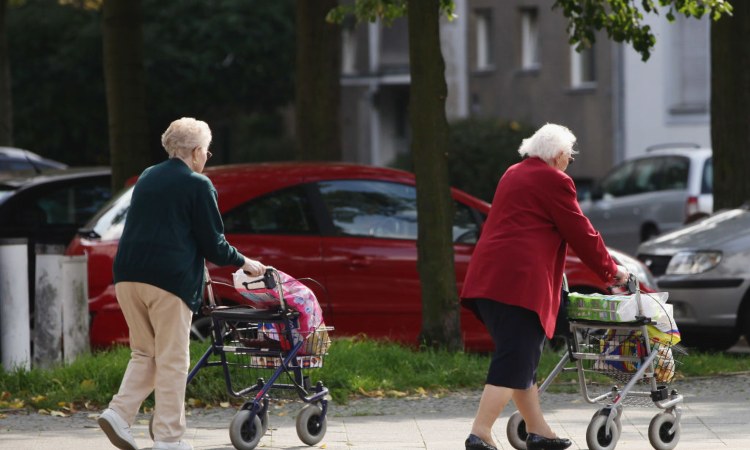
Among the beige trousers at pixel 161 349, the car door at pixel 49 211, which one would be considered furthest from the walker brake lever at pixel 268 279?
the car door at pixel 49 211

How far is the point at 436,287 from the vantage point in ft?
36.4

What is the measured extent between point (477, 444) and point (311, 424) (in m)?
1.04

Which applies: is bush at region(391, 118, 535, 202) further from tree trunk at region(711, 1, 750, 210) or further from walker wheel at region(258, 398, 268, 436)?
walker wheel at region(258, 398, 268, 436)

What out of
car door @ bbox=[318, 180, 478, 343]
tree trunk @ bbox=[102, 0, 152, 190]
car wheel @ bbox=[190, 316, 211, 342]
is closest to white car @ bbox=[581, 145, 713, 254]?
tree trunk @ bbox=[102, 0, 152, 190]

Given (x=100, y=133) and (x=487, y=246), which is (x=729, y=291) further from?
(x=100, y=133)

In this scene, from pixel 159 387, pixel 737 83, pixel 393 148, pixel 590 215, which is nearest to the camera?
pixel 159 387

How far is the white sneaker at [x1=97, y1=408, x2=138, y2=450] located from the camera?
7.66m

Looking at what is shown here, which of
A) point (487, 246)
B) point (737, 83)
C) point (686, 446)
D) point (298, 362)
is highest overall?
point (737, 83)

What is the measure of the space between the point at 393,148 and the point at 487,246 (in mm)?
37978

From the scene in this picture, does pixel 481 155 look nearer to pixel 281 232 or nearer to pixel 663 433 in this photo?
pixel 281 232

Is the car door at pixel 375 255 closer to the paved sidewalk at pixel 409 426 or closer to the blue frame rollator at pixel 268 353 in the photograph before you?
the paved sidewalk at pixel 409 426

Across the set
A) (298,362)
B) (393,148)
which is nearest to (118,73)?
(298,362)

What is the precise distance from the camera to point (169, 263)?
7.60 metres

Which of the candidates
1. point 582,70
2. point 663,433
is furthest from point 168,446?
point 582,70
